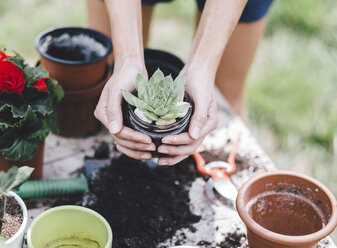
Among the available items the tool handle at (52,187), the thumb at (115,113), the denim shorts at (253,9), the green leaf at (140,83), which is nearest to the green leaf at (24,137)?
the tool handle at (52,187)

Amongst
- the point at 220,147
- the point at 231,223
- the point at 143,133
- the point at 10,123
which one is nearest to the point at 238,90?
the point at 220,147

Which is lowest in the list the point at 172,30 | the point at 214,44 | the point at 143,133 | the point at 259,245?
the point at 172,30

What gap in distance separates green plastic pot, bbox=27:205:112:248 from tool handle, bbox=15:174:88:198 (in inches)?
8.8

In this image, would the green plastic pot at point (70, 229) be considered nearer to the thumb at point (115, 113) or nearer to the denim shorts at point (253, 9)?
the thumb at point (115, 113)

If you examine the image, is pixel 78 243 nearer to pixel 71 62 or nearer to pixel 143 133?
pixel 143 133

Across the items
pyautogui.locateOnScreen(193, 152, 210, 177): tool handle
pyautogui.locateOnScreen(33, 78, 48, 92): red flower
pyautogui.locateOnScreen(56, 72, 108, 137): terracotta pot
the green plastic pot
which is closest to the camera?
the green plastic pot

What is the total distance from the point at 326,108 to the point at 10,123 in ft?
6.28

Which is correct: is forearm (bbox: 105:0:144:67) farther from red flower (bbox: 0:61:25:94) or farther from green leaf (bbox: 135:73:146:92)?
red flower (bbox: 0:61:25:94)

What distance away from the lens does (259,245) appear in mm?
1201

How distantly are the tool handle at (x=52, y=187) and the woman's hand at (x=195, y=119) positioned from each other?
319mm

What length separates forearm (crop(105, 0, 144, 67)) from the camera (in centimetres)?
146

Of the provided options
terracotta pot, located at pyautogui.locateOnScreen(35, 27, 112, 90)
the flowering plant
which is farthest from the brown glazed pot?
terracotta pot, located at pyautogui.locateOnScreen(35, 27, 112, 90)

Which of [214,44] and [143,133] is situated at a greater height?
[214,44]

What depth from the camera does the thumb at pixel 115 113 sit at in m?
1.27
